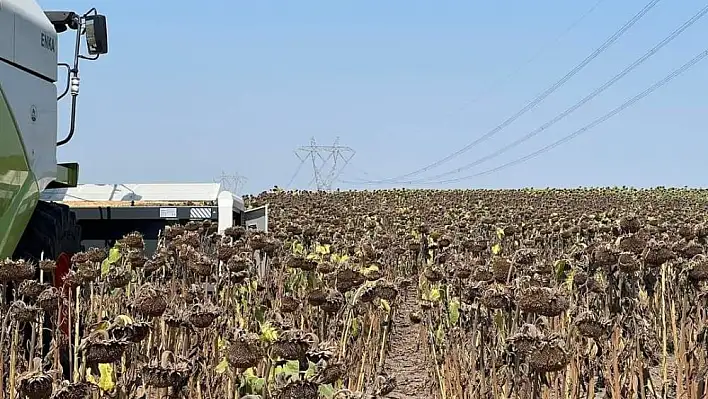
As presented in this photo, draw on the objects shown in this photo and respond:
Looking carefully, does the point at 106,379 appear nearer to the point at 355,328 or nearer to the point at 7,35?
Result: the point at 355,328

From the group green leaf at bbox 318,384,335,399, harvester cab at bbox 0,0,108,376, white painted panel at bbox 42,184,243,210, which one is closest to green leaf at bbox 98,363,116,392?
green leaf at bbox 318,384,335,399

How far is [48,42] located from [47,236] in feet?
4.66

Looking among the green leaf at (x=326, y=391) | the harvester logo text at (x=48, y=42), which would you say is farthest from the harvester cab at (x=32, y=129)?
the green leaf at (x=326, y=391)

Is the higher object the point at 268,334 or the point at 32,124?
the point at 32,124

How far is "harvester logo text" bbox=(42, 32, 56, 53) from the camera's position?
6.61 meters

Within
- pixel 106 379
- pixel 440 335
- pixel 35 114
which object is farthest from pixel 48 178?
pixel 106 379

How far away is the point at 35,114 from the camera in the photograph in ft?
21.0

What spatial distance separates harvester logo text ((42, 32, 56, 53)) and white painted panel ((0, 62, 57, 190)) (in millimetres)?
242

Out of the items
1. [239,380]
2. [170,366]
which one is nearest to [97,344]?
[170,366]

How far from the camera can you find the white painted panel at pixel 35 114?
5930 millimetres

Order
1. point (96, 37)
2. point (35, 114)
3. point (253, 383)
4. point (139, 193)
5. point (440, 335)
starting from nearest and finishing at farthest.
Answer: point (253, 383) < point (440, 335) < point (35, 114) < point (96, 37) < point (139, 193)

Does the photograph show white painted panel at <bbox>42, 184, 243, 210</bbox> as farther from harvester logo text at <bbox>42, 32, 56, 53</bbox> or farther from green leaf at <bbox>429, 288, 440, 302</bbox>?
green leaf at <bbox>429, 288, 440, 302</bbox>

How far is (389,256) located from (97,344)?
8.28 metres

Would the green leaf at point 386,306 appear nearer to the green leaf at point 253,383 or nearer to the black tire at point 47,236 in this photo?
the black tire at point 47,236
